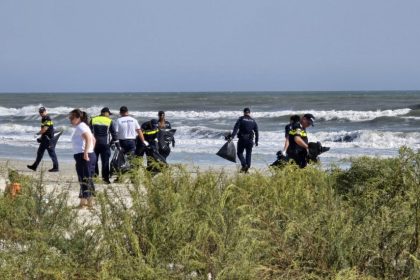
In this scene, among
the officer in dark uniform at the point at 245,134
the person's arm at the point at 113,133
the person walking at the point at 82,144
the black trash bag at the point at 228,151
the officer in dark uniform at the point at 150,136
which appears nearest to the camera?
the person walking at the point at 82,144

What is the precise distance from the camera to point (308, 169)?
6.30m

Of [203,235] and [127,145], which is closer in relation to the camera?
[203,235]

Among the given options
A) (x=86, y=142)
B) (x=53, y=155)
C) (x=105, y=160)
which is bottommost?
(x=53, y=155)

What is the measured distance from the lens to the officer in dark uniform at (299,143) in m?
10.7

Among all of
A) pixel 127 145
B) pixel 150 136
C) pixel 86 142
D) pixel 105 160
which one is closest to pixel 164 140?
pixel 150 136

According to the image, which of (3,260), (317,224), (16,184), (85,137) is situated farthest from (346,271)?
(85,137)

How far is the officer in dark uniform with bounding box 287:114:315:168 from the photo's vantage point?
10.7 m

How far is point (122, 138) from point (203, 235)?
910cm

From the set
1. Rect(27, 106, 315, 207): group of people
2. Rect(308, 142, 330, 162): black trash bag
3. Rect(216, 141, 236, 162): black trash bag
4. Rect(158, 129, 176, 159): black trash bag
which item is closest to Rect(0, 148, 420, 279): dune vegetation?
Rect(27, 106, 315, 207): group of people

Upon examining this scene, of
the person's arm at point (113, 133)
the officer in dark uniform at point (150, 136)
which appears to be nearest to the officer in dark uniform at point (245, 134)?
the officer in dark uniform at point (150, 136)

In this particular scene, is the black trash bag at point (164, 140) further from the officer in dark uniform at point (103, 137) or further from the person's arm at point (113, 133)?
the officer in dark uniform at point (103, 137)

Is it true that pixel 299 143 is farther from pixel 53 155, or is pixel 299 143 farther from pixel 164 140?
pixel 53 155

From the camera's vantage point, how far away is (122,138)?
12969 millimetres

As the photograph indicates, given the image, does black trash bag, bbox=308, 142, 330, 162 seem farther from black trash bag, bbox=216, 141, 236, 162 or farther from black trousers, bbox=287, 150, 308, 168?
black trash bag, bbox=216, 141, 236, 162
